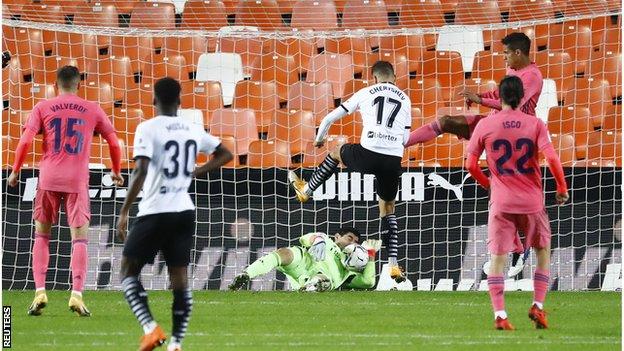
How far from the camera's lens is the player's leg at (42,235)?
9.34m

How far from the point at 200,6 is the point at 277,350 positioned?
32.6ft

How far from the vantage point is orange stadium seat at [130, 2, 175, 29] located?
16.3 metres

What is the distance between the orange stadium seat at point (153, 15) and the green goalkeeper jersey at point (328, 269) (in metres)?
5.22

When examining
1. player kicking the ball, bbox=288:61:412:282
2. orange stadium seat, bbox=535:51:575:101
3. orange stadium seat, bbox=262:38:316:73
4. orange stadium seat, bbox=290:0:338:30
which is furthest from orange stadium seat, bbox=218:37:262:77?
player kicking the ball, bbox=288:61:412:282

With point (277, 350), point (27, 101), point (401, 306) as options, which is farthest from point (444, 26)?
point (277, 350)

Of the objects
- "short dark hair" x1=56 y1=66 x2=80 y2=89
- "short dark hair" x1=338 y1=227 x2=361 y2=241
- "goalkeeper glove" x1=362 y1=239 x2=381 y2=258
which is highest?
"short dark hair" x1=56 y1=66 x2=80 y2=89

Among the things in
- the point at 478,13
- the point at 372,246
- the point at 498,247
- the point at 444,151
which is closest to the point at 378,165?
the point at 372,246

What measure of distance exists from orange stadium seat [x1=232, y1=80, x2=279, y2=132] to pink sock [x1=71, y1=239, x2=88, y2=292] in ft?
19.6

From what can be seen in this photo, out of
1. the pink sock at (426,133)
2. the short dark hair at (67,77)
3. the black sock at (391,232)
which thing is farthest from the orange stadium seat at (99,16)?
the short dark hair at (67,77)

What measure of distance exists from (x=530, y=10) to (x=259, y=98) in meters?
3.71

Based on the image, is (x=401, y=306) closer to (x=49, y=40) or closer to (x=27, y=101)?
(x=27, y=101)

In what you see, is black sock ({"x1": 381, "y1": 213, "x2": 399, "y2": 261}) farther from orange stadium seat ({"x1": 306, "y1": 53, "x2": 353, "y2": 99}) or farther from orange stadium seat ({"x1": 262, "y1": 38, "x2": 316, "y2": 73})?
orange stadium seat ({"x1": 262, "y1": 38, "x2": 316, "y2": 73})

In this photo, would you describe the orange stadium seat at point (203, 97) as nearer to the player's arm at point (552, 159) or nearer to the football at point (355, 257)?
the football at point (355, 257)

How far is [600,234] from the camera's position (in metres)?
12.4
